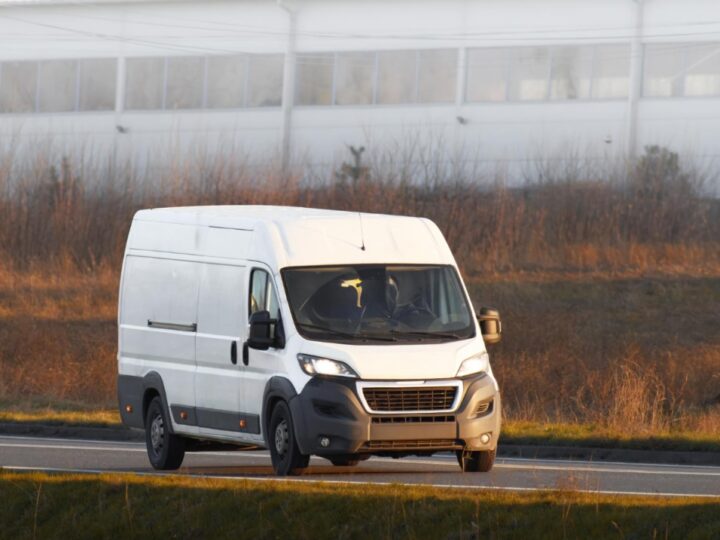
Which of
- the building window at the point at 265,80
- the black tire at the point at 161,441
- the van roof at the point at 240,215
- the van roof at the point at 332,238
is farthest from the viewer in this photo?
the building window at the point at 265,80

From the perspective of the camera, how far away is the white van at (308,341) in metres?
15.5

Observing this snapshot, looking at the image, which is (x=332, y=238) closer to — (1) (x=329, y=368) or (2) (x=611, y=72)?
(1) (x=329, y=368)

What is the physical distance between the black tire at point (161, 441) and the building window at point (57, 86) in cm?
4231

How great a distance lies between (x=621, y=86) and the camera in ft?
168

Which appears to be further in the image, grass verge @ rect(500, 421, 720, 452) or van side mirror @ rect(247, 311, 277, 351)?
grass verge @ rect(500, 421, 720, 452)

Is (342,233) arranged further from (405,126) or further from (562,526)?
(405,126)

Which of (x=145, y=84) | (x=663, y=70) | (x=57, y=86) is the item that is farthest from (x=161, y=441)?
(x=57, y=86)

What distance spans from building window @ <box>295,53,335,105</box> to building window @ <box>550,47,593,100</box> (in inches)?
286

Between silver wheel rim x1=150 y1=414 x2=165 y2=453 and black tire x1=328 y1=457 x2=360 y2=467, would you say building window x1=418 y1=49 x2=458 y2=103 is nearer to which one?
silver wheel rim x1=150 y1=414 x2=165 y2=453

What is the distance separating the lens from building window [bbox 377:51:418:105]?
53931 millimetres

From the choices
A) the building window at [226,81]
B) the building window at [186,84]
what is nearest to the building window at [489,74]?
the building window at [226,81]

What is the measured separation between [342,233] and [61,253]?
31996 mm

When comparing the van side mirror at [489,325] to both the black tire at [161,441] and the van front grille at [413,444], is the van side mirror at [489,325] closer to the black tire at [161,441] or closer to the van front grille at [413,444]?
the van front grille at [413,444]

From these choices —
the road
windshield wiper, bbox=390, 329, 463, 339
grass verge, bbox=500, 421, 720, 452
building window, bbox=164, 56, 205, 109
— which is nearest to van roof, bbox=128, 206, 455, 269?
windshield wiper, bbox=390, 329, 463, 339
